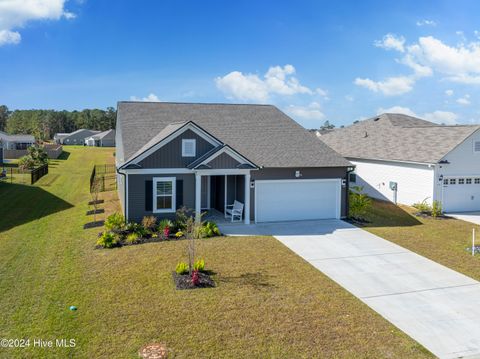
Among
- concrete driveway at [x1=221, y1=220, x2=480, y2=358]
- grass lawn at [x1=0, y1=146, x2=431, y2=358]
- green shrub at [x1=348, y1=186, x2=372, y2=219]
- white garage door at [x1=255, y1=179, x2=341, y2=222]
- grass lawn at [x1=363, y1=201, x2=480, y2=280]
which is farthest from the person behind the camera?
green shrub at [x1=348, y1=186, x2=372, y2=219]

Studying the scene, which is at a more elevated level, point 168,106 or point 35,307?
point 168,106

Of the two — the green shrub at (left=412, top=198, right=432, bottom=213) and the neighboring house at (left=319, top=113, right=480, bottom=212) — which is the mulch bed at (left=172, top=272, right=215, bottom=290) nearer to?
the green shrub at (left=412, top=198, right=432, bottom=213)

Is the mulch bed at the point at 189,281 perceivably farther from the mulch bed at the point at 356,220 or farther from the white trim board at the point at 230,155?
the mulch bed at the point at 356,220

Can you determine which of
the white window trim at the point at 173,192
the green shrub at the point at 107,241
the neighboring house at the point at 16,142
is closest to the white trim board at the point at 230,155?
the white window trim at the point at 173,192

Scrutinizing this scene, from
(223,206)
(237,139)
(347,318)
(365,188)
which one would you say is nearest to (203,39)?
(237,139)

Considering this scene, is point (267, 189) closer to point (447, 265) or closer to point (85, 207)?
point (447, 265)

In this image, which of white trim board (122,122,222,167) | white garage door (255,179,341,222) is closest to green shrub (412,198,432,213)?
white garage door (255,179,341,222)

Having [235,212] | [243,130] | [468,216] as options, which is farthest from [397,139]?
[235,212]
